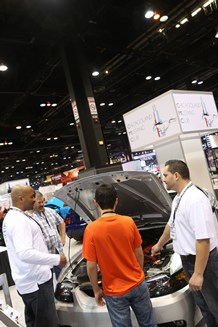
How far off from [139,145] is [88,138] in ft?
17.5

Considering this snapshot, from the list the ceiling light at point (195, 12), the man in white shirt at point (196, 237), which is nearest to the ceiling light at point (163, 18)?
the ceiling light at point (195, 12)

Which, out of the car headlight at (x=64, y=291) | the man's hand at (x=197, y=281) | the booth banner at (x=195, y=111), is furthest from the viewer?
the booth banner at (x=195, y=111)

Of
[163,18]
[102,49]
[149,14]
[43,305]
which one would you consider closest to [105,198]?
[43,305]

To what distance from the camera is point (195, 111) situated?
333 centimetres

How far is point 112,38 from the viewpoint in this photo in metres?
8.70

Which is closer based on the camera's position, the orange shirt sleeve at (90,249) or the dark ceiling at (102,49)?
the orange shirt sleeve at (90,249)

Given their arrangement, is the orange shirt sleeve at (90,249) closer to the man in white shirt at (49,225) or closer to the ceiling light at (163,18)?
the man in white shirt at (49,225)

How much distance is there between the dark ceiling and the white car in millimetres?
5314

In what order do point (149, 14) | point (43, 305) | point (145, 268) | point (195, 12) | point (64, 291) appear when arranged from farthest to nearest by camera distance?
1. point (195, 12)
2. point (149, 14)
3. point (145, 268)
4. point (64, 291)
5. point (43, 305)

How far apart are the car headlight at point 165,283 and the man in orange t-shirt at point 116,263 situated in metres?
0.20

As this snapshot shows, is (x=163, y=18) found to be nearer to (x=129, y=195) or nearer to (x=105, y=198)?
(x=129, y=195)

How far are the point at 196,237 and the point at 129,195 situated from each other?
1185 mm

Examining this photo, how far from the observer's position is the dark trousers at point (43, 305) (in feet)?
7.47

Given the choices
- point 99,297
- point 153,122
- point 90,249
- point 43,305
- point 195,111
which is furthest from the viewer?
point 153,122
